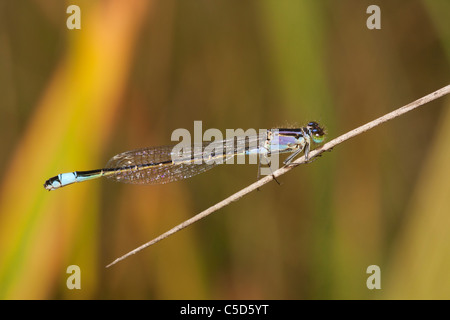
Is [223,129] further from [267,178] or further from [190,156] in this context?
[267,178]

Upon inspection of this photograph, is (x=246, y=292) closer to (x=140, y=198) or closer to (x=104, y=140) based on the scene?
(x=140, y=198)

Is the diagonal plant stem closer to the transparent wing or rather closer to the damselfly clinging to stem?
the damselfly clinging to stem

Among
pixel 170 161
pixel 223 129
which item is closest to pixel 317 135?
pixel 223 129

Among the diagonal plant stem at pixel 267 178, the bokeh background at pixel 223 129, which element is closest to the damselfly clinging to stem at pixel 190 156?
the bokeh background at pixel 223 129

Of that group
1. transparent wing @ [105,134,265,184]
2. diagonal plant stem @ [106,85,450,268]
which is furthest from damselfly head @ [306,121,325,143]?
diagonal plant stem @ [106,85,450,268]

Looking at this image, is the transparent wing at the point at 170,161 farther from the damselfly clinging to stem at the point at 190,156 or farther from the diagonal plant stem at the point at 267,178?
the diagonal plant stem at the point at 267,178

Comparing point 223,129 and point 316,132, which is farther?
point 223,129
